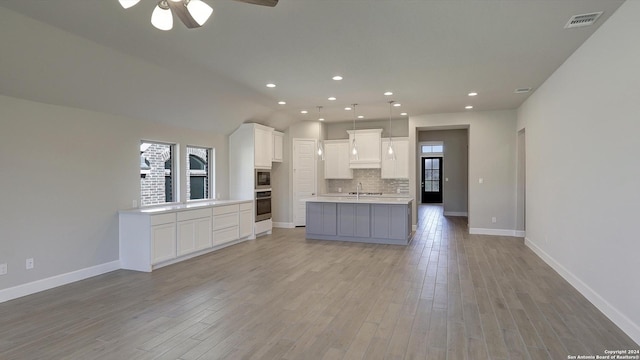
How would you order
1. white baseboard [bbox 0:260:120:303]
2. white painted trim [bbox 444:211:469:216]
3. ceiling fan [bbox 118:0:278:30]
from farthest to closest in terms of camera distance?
white painted trim [bbox 444:211:469:216]
white baseboard [bbox 0:260:120:303]
ceiling fan [bbox 118:0:278:30]

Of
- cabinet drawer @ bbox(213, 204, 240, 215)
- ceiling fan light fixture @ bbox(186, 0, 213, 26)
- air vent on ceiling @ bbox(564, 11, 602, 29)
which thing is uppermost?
air vent on ceiling @ bbox(564, 11, 602, 29)

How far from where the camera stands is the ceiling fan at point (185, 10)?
2.20 m

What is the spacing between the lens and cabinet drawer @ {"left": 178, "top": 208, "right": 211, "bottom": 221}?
5.24 metres

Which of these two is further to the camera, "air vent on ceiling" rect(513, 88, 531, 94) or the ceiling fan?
"air vent on ceiling" rect(513, 88, 531, 94)

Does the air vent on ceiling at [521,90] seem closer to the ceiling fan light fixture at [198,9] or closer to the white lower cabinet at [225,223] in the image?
the ceiling fan light fixture at [198,9]

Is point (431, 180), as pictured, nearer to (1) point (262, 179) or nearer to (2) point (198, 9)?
(1) point (262, 179)

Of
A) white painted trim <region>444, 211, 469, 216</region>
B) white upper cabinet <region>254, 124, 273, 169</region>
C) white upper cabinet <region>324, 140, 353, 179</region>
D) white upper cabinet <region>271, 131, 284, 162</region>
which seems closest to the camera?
white upper cabinet <region>254, 124, 273, 169</region>

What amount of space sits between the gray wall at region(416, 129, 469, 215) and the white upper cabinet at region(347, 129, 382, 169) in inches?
136

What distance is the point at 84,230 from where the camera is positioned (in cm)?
447

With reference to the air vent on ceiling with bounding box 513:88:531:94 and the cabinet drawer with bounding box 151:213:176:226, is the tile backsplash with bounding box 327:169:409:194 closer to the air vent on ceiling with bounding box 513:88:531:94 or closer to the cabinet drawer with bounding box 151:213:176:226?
the air vent on ceiling with bounding box 513:88:531:94

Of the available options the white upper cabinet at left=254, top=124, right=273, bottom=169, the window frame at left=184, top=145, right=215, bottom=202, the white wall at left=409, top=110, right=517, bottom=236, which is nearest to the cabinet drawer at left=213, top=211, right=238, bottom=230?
the window frame at left=184, top=145, right=215, bottom=202

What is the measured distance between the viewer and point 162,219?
4.88 meters

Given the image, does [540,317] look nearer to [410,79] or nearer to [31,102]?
[410,79]

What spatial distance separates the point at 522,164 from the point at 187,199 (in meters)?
6.92
